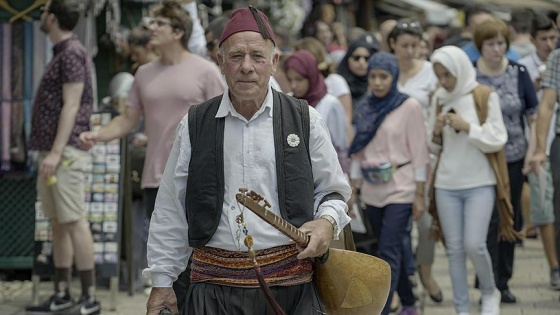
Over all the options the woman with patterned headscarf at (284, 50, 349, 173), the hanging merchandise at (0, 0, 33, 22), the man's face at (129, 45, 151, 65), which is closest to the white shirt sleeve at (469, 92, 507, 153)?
the woman with patterned headscarf at (284, 50, 349, 173)

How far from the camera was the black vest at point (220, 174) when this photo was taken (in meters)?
5.20

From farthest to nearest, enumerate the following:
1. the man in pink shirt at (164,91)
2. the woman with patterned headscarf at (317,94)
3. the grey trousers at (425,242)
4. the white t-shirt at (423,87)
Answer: the white t-shirt at (423,87), the grey trousers at (425,242), the woman with patterned headscarf at (317,94), the man in pink shirt at (164,91)

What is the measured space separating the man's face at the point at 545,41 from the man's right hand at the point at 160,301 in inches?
289

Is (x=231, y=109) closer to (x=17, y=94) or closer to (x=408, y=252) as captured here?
(x=408, y=252)

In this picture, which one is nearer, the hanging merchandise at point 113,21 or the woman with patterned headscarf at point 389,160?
the woman with patterned headscarf at point 389,160

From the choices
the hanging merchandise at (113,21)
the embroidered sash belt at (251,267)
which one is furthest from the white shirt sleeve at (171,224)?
the hanging merchandise at (113,21)

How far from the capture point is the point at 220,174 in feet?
17.1

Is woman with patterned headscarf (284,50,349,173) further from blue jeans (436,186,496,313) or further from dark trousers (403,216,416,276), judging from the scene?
blue jeans (436,186,496,313)

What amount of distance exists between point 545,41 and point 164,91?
475 cm

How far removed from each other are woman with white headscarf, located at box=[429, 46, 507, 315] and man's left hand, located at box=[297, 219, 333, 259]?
4.13m

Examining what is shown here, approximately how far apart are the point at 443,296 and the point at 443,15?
22514 millimetres

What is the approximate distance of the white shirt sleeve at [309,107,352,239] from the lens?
5.29 m

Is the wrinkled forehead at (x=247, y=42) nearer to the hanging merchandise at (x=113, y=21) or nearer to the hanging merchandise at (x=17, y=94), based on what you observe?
the hanging merchandise at (x=17, y=94)

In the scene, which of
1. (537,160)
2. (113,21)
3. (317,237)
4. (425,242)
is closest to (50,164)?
(425,242)
